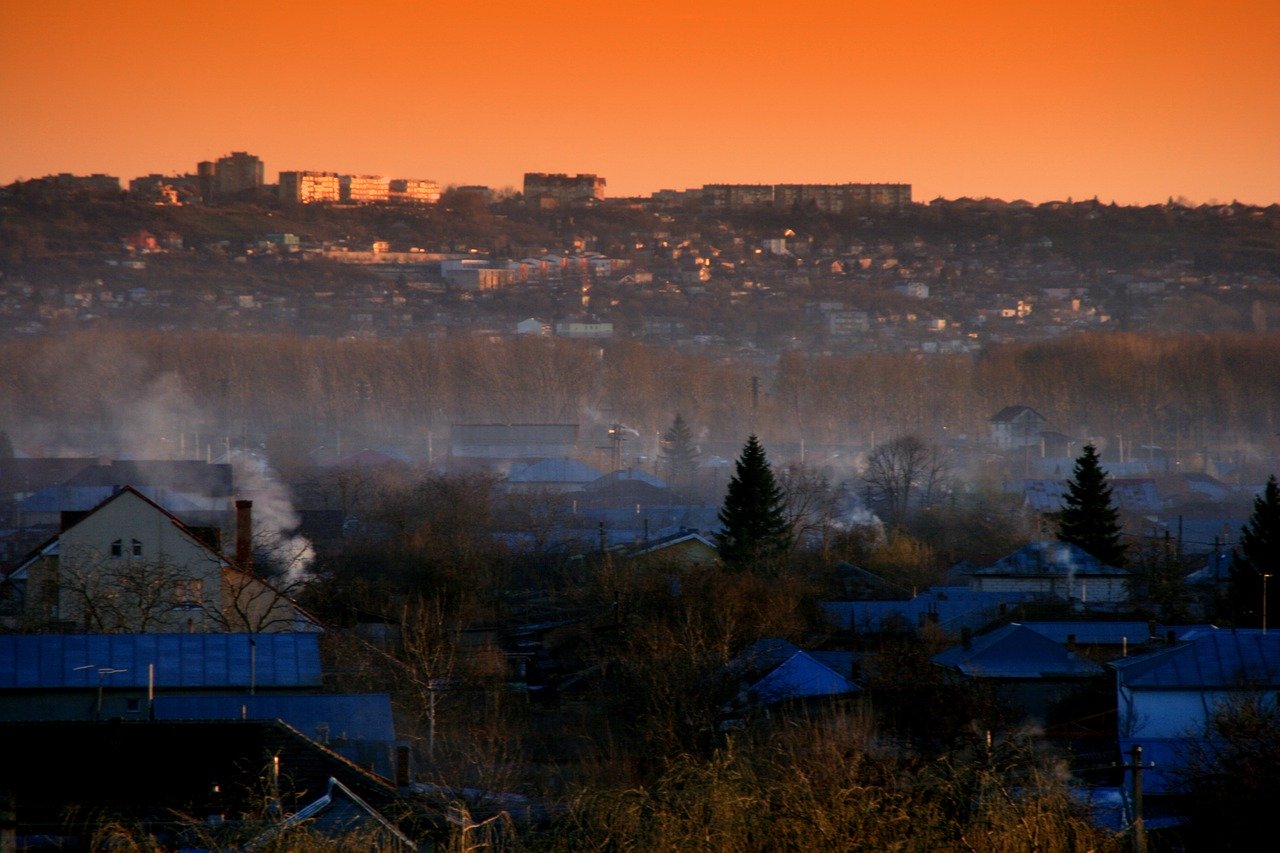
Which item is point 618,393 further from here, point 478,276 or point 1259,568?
point 478,276

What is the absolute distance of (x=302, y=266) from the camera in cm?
14212

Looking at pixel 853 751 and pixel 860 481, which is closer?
pixel 853 751

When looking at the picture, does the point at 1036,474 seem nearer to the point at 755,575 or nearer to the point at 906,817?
the point at 755,575

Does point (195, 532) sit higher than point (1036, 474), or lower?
higher

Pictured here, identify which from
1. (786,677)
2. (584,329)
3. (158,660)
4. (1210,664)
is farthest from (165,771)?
(584,329)

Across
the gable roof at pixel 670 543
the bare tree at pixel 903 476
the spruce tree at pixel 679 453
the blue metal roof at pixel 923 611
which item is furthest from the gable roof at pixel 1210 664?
the spruce tree at pixel 679 453

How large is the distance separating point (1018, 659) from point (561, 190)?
542 feet

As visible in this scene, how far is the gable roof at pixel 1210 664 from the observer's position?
57.1ft

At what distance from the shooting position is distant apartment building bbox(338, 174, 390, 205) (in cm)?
17260

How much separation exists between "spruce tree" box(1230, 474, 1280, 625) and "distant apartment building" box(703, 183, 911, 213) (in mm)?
151347

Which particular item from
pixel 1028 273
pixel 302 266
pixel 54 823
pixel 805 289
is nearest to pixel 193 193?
pixel 302 266

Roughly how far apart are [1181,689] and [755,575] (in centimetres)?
981

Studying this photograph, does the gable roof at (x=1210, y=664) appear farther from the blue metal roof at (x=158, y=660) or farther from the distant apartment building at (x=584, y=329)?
the distant apartment building at (x=584, y=329)

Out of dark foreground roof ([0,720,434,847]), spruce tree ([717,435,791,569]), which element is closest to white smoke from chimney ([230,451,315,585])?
spruce tree ([717,435,791,569])
